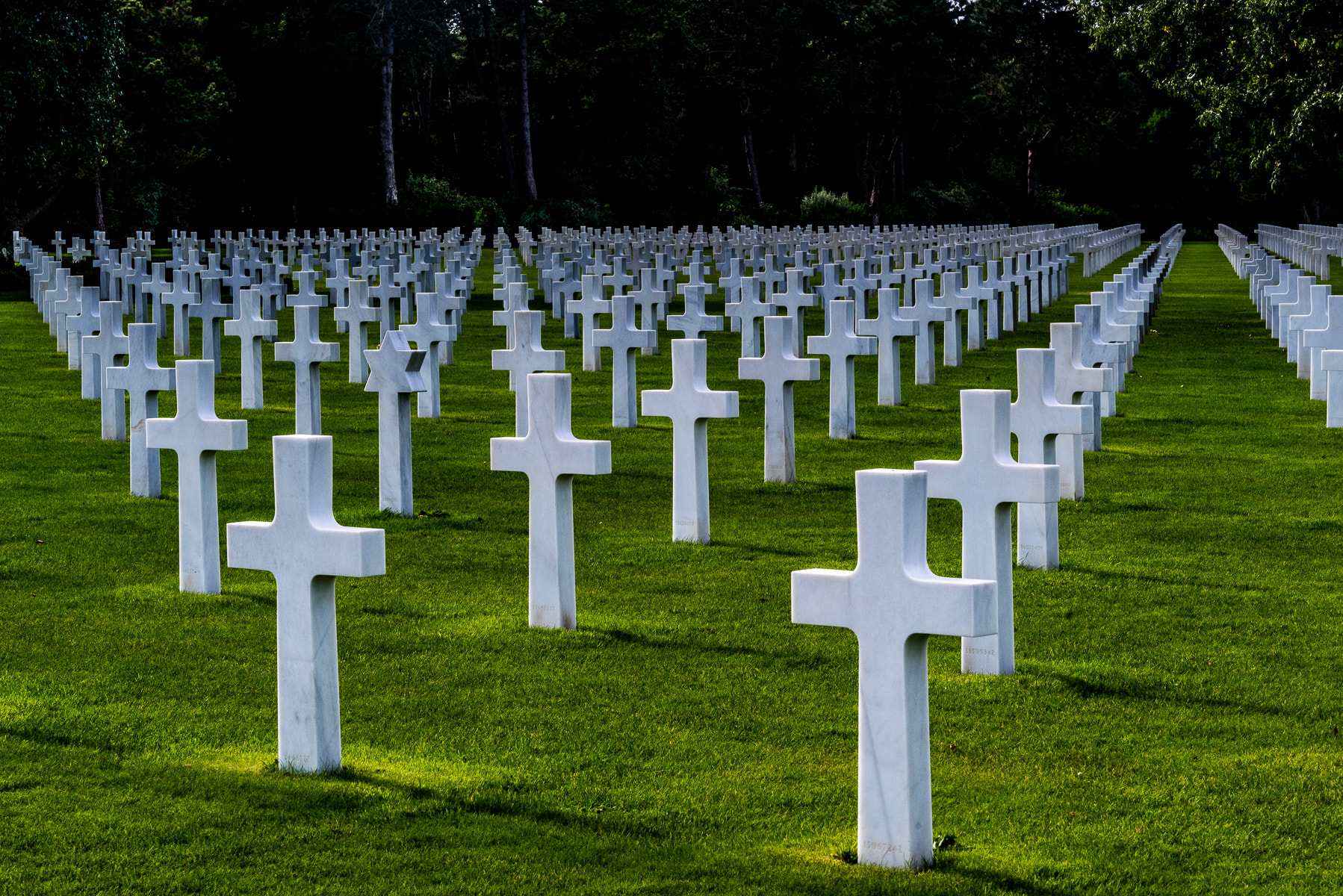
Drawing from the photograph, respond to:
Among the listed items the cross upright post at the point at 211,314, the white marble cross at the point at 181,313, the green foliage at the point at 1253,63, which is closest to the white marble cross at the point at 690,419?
the cross upright post at the point at 211,314

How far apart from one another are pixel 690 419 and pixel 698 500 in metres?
0.46

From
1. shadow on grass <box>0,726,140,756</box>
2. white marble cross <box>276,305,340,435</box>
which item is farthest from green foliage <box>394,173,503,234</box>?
shadow on grass <box>0,726,140,756</box>

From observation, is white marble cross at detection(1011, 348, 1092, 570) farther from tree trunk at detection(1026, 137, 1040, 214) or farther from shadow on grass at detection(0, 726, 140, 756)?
tree trunk at detection(1026, 137, 1040, 214)

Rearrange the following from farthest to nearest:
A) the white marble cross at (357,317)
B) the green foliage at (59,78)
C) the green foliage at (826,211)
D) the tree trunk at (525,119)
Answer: the green foliage at (826,211), the tree trunk at (525,119), the green foliage at (59,78), the white marble cross at (357,317)

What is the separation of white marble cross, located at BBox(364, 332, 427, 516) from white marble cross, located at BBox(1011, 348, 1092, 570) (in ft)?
9.90

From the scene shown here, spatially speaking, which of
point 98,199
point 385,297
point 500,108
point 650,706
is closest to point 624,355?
point 385,297

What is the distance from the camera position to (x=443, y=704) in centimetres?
599

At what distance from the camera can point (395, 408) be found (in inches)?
360

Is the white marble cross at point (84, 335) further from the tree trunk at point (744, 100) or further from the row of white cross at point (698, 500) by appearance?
the tree trunk at point (744, 100)

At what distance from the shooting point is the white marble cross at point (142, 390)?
977cm

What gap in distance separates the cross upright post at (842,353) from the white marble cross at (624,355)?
4.57ft

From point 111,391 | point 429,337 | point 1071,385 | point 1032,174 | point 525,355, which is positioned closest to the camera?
point 1071,385

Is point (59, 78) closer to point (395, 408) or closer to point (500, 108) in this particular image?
point (395, 408)

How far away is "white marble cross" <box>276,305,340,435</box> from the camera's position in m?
11.2
